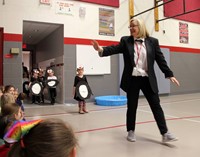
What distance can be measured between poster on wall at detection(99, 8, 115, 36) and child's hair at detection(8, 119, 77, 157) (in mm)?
5341

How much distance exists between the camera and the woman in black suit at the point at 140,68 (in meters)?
2.12

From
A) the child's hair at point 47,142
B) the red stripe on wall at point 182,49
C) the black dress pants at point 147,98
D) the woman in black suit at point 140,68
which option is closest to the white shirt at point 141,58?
the woman in black suit at point 140,68

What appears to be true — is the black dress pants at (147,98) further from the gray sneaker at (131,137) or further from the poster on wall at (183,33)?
the poster on wall at (183,33)

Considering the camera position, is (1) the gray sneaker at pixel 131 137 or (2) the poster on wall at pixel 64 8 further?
(2) the poster on wall at pixel 64 8

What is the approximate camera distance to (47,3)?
5.16m

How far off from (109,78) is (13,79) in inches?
98.1

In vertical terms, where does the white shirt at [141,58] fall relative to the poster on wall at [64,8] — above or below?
below

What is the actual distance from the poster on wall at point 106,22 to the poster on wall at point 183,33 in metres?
2.83

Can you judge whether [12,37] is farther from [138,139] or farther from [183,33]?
[183,33]

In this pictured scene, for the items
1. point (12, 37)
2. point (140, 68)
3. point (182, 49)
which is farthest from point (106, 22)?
point (140, 68)

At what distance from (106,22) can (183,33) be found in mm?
3208

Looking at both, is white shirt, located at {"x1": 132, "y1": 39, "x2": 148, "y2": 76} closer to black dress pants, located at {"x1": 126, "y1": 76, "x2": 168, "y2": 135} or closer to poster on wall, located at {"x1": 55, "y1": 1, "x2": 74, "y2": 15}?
black dress pants, located at {"x1": 126, "y1": 76, "x2": 168, "y2": 135}

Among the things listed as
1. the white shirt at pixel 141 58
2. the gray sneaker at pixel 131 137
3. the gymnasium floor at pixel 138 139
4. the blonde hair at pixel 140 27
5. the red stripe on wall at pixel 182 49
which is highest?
the red stripe on wall at pixel 182 49

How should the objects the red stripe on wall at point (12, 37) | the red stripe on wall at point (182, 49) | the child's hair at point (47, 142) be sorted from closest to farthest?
the child's hair at point (47, 142)
the red stripe on wall at point (12, 37)
the red stripe on wall at point (182, 49)
